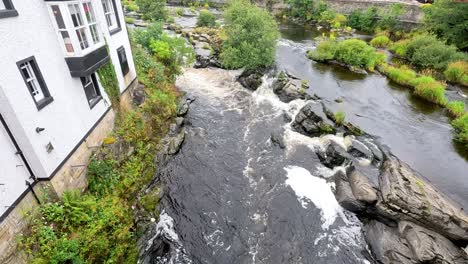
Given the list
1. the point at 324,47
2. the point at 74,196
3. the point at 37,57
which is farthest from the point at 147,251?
the point at 324,47

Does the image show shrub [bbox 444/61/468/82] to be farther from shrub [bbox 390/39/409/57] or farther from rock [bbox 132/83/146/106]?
rock [bbox 132/83/146/106]

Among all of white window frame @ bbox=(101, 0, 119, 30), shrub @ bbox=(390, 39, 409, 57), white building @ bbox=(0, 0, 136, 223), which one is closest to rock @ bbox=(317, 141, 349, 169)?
white building @ bbox=(0, 0, 136, 223)

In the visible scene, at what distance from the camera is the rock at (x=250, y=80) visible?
1087 inches

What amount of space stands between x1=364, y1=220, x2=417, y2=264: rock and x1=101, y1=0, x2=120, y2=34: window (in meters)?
19.4

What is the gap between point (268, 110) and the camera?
24.0m

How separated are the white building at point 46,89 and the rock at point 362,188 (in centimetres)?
1515

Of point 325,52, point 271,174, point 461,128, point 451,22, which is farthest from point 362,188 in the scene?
point 451,22

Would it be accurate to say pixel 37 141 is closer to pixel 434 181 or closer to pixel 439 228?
pixel 439 228

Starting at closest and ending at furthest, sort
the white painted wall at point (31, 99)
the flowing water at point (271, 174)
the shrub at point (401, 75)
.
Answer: the white painted wall at point (31, 99) → the flowing water at point (271, 174) → the shrub at point (401, 75)

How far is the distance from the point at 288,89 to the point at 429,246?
55.7ft

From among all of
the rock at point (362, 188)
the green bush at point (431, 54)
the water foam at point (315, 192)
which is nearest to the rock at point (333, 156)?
the rock at point (362, 188)

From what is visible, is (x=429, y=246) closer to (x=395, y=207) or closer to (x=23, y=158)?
(x=395, y=207)

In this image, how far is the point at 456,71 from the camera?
26.5 m

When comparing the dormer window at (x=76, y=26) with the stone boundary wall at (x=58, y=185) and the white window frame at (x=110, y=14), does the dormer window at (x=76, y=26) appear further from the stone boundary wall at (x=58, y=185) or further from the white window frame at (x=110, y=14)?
the stone boundary wall at (x=58, y=185)
